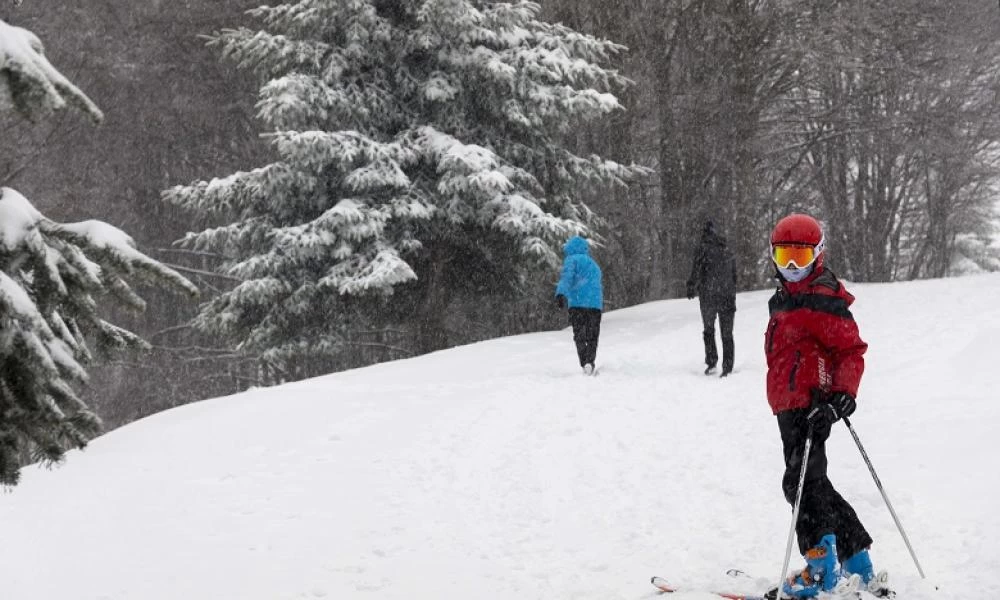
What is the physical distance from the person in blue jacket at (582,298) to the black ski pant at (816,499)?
738 cm

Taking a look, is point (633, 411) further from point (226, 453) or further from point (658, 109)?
point (658, 109)

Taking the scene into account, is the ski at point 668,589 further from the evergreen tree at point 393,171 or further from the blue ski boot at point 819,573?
the evergreen tree at point 393,171

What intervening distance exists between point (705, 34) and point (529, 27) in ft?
16.1

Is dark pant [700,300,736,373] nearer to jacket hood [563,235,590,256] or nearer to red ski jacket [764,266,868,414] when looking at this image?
jacket hood [563,235,590,256]

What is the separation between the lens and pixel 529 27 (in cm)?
1786

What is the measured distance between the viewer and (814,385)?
488cm

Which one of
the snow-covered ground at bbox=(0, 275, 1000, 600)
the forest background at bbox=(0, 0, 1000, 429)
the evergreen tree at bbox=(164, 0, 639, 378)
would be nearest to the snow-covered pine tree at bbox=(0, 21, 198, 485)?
the snow-covered ground at bbox=(0, 275, 1000, 600)

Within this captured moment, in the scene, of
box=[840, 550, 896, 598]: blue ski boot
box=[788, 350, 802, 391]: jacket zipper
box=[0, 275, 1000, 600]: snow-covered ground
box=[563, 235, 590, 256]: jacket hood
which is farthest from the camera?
box=[563, 235, 590, 256]: jacket hood

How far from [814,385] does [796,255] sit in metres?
0.66

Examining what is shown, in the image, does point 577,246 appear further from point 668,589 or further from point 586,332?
point 668,589

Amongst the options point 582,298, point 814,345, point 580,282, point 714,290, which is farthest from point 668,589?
point 580,282

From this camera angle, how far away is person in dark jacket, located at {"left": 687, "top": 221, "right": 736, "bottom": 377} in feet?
39.7

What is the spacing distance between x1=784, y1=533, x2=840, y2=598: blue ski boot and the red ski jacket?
693 millimetres

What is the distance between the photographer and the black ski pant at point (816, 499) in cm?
482
